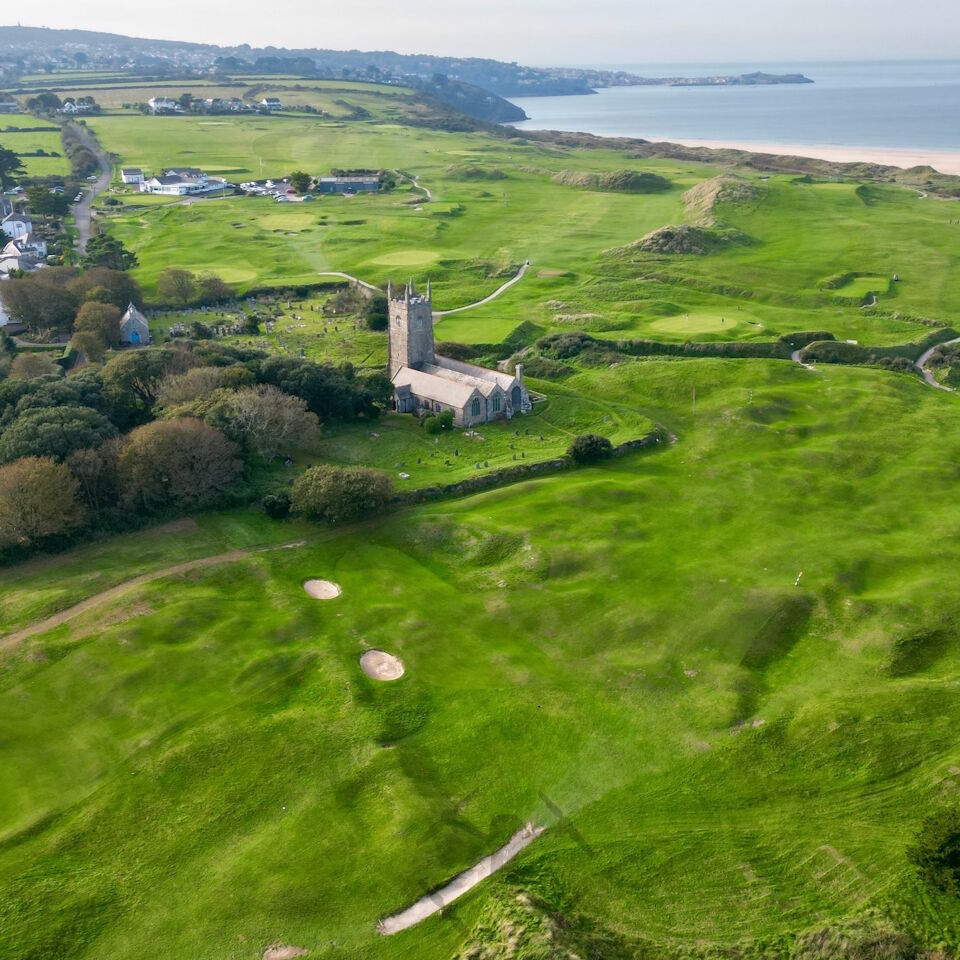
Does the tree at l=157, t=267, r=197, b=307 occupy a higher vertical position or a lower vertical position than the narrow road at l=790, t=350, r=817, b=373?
higher

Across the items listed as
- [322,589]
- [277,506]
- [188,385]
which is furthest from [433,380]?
[322,589]

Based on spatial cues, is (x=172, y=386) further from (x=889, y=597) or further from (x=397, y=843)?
(x=889, y=597)

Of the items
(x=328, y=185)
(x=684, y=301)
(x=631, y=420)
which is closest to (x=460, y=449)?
(x=631, y=420)

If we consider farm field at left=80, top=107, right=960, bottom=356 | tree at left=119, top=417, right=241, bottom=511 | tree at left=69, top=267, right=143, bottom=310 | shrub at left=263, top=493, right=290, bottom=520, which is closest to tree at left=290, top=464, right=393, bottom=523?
shrub at left=263, top=493, right=290, bottom=520

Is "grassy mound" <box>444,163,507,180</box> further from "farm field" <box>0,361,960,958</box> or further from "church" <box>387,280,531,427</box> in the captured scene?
"farm field" <box>0,361,960,958</box>

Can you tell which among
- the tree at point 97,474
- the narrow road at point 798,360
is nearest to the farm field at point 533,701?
the tree at point 97,474

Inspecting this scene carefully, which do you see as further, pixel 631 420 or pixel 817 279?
pixel 817 279

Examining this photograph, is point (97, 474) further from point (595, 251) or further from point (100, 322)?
point (595, 251)
